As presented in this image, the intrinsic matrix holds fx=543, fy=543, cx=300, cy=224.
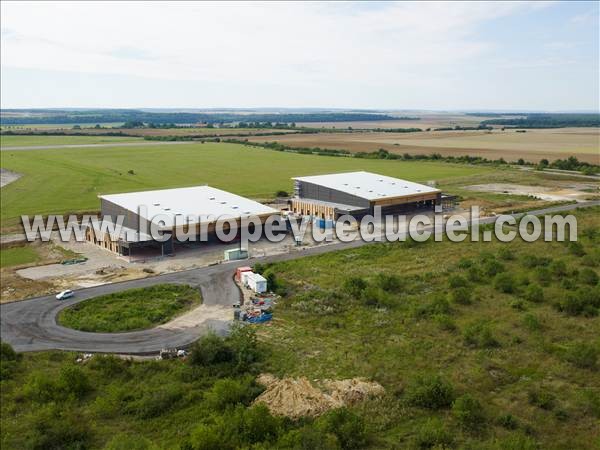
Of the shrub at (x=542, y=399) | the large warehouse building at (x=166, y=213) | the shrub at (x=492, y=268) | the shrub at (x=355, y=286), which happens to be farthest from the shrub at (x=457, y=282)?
the large warehouse building at (x=166, y=213)

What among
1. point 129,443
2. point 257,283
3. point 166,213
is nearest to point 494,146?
point 166,213

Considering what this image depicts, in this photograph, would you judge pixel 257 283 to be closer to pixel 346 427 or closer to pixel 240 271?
pixel 240 271

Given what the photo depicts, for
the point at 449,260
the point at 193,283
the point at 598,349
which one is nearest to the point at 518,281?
the point at 449,260

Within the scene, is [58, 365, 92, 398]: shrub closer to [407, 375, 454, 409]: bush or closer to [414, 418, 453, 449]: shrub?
[407, 375, 454, 409]: bush

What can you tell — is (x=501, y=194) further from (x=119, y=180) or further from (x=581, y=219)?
(x=119, y=180)

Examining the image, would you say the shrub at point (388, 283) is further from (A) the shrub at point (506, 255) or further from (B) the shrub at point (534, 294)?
(A) the shrub at point (506, 255)

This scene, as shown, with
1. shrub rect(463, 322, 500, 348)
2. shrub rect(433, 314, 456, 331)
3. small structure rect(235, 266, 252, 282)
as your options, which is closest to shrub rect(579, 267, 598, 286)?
shrub rect(463, 322, 500, 348)
